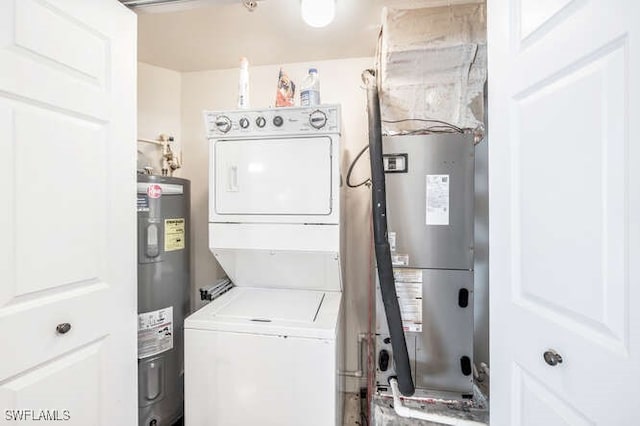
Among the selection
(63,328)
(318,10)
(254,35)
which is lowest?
(63,328)

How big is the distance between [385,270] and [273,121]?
1049 mm

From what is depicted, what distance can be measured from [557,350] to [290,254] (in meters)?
1.32

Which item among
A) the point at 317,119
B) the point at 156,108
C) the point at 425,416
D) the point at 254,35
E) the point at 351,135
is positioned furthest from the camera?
the point at 156,108

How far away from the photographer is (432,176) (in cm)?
152

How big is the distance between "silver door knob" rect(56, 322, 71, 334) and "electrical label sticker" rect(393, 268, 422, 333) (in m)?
1.47

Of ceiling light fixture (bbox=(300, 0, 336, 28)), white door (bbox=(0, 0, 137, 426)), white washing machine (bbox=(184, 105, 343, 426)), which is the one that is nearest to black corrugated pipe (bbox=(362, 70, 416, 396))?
white washing machine (bbox=(184, 105, 343, 426))

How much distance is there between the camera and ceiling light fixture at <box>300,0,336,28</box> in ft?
4.74

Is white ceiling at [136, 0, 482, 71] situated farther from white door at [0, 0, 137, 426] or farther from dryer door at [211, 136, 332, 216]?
dryer door at [211, 136, 332, 216]

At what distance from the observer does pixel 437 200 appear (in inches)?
59.7

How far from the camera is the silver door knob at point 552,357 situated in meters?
0.70

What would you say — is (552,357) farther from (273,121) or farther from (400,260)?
(273,121)

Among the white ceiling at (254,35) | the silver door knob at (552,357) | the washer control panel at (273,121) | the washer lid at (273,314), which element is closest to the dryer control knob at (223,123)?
the washer control panel at (273,121)

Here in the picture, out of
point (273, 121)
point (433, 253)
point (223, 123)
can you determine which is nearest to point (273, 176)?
point (273, 121)

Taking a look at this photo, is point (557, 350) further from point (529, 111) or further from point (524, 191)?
point (529, 111)
